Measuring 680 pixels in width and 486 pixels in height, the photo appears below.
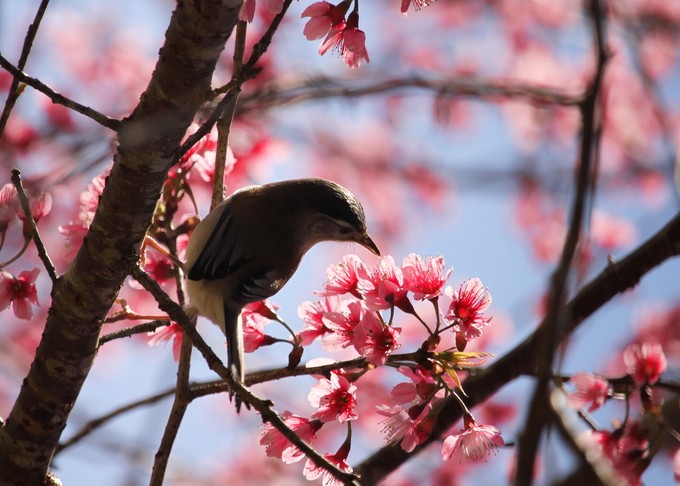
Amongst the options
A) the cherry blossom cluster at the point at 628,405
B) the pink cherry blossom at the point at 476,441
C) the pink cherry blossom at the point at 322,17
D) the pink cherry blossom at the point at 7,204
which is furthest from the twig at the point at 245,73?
the cherry blossom cluster at the point at 628,405

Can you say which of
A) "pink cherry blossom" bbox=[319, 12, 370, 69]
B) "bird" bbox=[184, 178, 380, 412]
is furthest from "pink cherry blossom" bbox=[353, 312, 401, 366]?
"pink cherry blossom" bbox=[319, 12, 370, 69]

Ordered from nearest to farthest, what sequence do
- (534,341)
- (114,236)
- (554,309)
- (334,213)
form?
(554,309) < (114,236) < (534,341) < (334,213)

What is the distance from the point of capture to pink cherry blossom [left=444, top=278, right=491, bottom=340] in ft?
6.50

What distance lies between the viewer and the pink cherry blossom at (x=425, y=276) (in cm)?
199

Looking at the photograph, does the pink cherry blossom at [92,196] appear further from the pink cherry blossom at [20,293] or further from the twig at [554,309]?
the twig at [554,309]

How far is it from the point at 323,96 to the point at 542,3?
4823mm

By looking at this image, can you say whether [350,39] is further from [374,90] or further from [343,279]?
[374,90]

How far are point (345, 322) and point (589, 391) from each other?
2.08 ft

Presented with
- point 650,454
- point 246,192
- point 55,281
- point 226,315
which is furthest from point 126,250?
point 650,454

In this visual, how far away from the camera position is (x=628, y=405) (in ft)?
5.98

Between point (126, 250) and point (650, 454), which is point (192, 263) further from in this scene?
point (650, 454)

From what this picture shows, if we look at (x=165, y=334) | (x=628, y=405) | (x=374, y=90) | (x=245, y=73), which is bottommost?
(x=628, y=405)

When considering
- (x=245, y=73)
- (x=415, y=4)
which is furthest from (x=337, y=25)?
(x=245, y=73)

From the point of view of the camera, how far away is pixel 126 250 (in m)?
1.80
